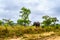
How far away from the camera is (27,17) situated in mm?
28797

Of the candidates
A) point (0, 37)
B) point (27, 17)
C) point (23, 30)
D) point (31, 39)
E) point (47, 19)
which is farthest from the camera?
point (47, 19)

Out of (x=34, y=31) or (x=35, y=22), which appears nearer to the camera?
(x=34, y=31)

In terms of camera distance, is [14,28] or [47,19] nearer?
[14,28]

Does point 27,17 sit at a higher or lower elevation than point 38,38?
higher

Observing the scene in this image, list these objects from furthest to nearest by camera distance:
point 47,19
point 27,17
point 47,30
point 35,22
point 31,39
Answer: point 47,19
point 27,17
point 35,22
point 47,30
point 31,39

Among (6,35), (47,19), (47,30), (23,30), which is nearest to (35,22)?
(47,30)

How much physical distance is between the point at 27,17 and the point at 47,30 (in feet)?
38.1

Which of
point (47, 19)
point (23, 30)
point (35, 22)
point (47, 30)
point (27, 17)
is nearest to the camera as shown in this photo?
point (23, 30)

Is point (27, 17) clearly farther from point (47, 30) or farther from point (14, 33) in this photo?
point (14, 33)

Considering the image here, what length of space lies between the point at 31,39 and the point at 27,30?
305cm

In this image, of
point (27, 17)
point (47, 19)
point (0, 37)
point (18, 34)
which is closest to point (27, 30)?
point (18, 34)

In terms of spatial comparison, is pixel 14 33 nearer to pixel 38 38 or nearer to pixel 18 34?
pixel 18 34

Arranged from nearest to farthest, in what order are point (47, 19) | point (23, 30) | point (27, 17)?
point (23, 30) → point (27, 17) → point (47, 19)

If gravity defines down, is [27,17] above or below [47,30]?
above
